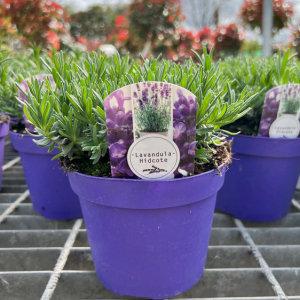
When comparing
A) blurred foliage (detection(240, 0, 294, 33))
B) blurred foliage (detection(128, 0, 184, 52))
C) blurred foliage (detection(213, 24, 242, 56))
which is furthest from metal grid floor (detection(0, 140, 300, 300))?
blurred foliage (detection(128, 0, 184, 52))

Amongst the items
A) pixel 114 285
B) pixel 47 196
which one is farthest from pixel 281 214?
pixel 47 196

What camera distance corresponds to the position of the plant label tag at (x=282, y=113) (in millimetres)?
1092

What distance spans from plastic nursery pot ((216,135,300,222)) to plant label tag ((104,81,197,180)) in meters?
0.50

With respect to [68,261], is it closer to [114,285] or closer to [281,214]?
[114,285]

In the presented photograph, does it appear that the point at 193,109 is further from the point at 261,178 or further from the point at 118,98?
the point at 261,178

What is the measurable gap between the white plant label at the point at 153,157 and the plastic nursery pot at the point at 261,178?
1.63 feet

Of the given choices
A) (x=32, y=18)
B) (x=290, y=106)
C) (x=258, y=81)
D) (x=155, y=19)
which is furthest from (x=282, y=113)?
(x=155, y=19)

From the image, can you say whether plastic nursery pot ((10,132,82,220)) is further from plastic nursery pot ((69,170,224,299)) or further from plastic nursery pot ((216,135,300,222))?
plastic nursery pot ((216,135,300,222))

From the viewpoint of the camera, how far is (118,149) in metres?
0.73

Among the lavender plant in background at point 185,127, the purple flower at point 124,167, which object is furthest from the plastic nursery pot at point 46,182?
the lavender plant in background at point 185,127

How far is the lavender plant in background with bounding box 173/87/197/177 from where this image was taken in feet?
2.31

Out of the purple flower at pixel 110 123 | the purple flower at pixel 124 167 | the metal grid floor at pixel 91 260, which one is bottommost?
the metal grid floor at pixel 91 260

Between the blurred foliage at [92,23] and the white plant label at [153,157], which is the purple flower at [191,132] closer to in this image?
the white plant label at [153,157]

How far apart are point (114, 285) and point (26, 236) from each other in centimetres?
49
